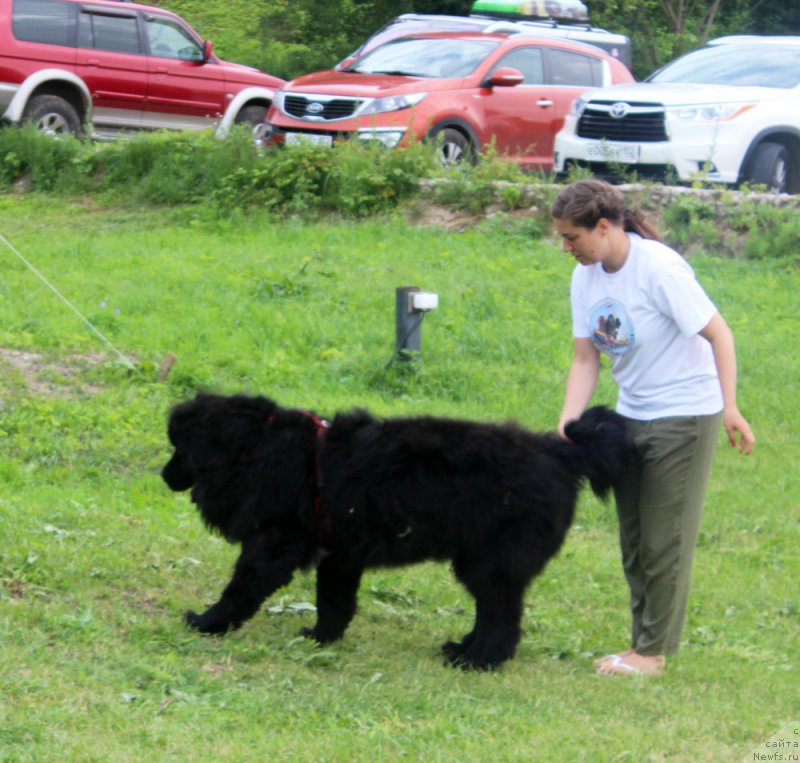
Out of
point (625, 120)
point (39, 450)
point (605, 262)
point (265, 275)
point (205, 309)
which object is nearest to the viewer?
point (605, 262)

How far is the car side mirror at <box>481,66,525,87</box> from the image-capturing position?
46.6 ft

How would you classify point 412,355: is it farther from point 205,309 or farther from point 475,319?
point 205,309

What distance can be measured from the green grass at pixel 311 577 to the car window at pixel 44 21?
3525 mm

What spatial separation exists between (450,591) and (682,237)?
256 inches

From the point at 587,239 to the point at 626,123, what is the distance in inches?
351

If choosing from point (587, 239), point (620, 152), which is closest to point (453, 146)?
point (620, 152)

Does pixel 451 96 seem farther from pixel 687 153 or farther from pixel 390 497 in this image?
pixel 390 497

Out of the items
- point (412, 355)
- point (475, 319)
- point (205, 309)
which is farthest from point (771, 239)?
point (205, 309)

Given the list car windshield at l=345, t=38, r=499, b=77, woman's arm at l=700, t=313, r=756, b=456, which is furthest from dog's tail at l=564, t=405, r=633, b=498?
car windshield at l=345, t=38, r=499, b=77

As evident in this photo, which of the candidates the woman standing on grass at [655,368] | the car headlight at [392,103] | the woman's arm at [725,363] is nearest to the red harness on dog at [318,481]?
the woman standing on grass at [655,368]

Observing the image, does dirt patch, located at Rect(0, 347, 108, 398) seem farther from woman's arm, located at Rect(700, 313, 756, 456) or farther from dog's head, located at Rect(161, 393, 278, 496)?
woman's arm, located at Rect(700, 313, 756, 456)

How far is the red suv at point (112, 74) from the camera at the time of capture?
15.5 m

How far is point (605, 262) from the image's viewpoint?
4996 mm

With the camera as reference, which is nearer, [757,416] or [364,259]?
[757,416]
